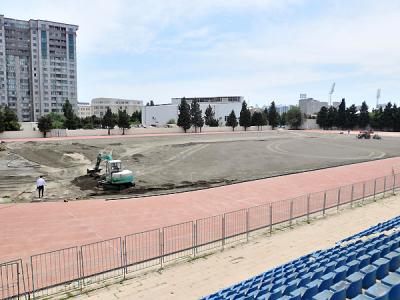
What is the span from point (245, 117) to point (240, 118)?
1543 mm

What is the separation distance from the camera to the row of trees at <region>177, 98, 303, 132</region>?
288 feet

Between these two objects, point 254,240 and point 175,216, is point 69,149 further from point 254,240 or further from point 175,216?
point 254,240

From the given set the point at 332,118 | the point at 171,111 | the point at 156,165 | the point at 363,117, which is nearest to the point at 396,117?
the point at 363,117

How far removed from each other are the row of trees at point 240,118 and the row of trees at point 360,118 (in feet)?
30.0

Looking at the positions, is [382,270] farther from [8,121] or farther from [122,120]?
[122,120]

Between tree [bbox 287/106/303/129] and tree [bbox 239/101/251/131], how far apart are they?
82.0ft

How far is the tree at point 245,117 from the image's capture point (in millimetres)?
101188

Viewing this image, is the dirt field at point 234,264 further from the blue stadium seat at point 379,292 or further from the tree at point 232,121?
the tree at point 232,121

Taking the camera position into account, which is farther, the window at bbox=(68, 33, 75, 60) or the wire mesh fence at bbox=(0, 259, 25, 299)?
the window at bbox=(68, 33, 75, 60)

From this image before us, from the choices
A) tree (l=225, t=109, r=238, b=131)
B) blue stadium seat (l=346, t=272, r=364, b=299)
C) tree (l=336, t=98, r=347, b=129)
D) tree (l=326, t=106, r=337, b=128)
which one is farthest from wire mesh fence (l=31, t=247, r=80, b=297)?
tree (l=326, t=106, r=337, b=128)

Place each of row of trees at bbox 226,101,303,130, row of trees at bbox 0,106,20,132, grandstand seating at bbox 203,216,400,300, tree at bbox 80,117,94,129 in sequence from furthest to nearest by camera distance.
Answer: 1. row of trees at bbox 226,101,303,130
2. tree at bbox 80,117,94,129
3. row of trees at bbox 0,106,20,132
4. grandstand seating at bbox 203,216,400,300

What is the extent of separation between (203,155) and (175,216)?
25.3 m

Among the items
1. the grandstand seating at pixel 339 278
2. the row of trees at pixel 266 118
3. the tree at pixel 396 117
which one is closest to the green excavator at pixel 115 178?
the grandstand seating at pixel 339 278

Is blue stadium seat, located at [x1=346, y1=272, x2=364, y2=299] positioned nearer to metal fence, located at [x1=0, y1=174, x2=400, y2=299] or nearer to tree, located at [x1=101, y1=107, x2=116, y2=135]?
metal fence, located at [x1=0, y1=174, x2=400, y2=299]
